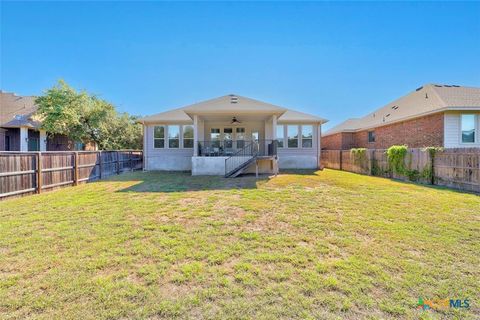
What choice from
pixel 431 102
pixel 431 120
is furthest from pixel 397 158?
pixel 431 102

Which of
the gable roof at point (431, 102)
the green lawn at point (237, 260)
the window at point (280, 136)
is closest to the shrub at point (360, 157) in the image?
the gable roof at point (431, 102)

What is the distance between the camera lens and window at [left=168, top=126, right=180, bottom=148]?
1551 centimetres

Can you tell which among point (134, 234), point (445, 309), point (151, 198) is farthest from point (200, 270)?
point (151, 198)

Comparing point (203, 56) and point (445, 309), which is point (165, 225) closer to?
point (445, 309)

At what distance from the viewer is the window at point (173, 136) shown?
15508 mm

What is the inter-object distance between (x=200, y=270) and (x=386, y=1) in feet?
45.5

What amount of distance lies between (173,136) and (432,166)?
49.4 feet

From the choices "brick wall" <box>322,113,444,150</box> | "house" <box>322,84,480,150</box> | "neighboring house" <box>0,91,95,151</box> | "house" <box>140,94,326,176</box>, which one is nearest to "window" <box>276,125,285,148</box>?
"house" <box>140,94,326,176</box>

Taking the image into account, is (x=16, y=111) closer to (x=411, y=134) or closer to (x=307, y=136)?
(x=307, y=136)

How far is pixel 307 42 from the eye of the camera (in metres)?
13.1

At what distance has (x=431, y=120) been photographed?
1298 centimetres

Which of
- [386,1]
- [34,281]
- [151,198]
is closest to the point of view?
[34,281]

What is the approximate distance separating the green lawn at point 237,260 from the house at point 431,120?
9149mm

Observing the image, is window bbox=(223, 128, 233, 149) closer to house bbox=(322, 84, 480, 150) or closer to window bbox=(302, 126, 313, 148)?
window bbox=(302, 126, 313, 148)
